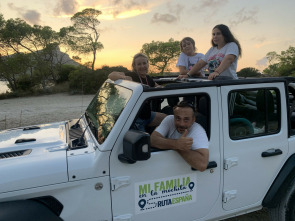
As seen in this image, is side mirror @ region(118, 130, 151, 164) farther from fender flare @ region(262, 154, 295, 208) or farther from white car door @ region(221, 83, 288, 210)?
fender flare @ region(262, 154, 295, 208)

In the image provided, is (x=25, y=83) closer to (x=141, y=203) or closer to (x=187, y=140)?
(x=141, y=203)

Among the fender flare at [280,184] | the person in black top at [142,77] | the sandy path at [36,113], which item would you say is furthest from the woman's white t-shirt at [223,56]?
the sandy path at [36,113]

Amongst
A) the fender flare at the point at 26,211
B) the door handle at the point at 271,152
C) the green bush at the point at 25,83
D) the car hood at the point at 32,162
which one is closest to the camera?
the fender flare at the point at 26,211

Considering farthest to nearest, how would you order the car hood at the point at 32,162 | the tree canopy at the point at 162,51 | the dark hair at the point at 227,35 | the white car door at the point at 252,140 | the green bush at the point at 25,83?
the tree canopy at the point at 162,51, the green bush at the point at 25,83, the dark hair at the point at 227,35, the white car door at the point at 252,140, the car hood at the point at 32,162

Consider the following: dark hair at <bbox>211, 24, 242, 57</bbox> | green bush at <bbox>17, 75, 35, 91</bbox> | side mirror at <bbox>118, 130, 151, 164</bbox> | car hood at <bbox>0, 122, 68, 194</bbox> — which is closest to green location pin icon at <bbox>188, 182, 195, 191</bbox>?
side mirror at <bbox>118, 130, 151, 164</bbox>

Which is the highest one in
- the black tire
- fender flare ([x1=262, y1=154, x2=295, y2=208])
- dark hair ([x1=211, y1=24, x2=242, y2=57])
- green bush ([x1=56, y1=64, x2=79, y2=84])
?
green bush ([x1=56, y1=64, x2=79, y2=84])

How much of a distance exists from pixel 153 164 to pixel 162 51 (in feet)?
97.0

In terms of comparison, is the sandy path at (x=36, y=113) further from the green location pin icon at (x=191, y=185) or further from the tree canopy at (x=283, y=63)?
the tree canopy at (x=283, y=63)

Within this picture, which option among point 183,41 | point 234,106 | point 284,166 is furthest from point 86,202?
point 183,41

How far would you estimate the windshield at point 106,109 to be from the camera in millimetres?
2121

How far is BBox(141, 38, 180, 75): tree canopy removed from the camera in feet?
95.3

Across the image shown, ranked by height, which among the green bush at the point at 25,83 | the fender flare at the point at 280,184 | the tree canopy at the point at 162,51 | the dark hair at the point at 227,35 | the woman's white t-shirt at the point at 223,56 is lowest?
the fender flare at the point at 280,184

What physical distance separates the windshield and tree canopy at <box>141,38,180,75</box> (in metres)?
26.1

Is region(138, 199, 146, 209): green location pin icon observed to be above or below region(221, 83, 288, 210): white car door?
below
